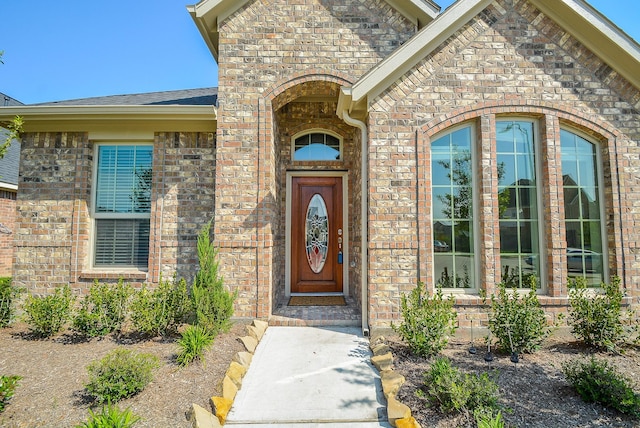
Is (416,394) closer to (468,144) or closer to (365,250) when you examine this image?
(365,250)

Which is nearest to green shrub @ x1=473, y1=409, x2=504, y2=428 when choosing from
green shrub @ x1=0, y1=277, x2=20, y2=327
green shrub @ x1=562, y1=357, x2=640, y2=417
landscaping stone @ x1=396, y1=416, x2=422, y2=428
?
landscaping stone @ x1=396, y1=416, x2=422, y2=428

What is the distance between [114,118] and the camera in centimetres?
553

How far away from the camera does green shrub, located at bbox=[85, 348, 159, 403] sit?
2936 mm

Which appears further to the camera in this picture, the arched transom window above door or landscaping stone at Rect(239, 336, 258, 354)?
the arched transom window above door

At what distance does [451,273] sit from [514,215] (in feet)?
4.11

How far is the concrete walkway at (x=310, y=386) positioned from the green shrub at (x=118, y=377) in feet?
2.98

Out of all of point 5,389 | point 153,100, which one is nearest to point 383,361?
point 5,389

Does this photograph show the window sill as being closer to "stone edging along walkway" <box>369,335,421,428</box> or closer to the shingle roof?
the shingle roof

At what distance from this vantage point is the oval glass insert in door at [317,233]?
6727 millimetres

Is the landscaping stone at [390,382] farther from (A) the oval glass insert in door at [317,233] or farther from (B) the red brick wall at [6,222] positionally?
(B) the red brick wall at [6,222]

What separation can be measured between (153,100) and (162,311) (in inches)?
173

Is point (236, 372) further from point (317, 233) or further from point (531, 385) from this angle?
point (317, 233)

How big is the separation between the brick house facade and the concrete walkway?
0.76 metres

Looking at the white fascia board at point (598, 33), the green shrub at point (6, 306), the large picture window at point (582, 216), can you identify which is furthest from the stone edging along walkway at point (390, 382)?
the green shrub at point (6, 306)
